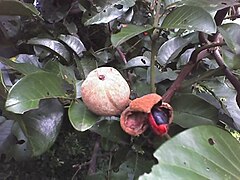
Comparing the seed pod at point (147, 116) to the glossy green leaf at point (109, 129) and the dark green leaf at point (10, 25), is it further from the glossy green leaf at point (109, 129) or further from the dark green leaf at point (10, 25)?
the dark green leaf at point (10, 25)

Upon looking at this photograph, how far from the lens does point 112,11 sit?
87 centimetres

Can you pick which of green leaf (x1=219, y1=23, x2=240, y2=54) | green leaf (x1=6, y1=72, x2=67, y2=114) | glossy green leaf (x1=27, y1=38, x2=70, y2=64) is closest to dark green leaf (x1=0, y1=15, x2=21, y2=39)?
glossy green leaf (x1=27, y1=38, x2=70, y2=64)

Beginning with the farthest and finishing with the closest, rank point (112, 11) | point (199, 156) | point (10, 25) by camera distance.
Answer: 1. point (10, 25)
2. point (112, 11)
3. point (199, 156)

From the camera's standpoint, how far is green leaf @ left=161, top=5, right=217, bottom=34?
2.17ft

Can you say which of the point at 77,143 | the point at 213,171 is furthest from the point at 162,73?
the point at 77,143

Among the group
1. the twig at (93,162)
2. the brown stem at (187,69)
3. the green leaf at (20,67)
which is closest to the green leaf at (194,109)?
the brown stem at (187,69)

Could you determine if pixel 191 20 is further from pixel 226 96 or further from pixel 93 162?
pixel 93 162

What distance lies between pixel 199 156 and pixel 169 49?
0.45 metres

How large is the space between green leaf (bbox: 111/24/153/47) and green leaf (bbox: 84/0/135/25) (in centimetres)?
15

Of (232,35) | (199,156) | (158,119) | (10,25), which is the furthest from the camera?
(10,25)

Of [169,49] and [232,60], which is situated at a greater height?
[232,60]

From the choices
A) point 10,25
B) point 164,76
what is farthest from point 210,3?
point 10,25

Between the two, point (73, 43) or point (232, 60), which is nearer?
point (232, 60)

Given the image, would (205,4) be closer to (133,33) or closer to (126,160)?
(133,33)
